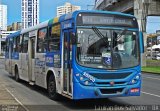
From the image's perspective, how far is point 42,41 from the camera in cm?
1538

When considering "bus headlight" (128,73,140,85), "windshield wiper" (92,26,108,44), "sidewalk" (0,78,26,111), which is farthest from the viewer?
"bus headlight" (128,73,140,85)

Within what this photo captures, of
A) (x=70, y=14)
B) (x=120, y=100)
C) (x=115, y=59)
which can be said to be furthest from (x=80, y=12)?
(x=120, y=100)

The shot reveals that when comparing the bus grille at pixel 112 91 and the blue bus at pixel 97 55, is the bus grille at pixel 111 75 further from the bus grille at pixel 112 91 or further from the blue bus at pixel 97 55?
the bus grille at pixel 112 91

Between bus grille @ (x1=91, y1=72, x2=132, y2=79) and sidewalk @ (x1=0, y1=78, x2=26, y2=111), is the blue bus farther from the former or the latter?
sidewalk @ (x1=0, y1=78, x2=26, y2=111)

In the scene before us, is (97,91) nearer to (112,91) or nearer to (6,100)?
(112,91)

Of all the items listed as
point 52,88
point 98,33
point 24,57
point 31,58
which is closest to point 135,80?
point 98,33

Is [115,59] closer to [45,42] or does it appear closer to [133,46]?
[133,46]

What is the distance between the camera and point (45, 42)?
14.9 meters

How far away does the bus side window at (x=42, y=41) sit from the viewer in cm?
1495

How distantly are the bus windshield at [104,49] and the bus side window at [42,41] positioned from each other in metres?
3.23

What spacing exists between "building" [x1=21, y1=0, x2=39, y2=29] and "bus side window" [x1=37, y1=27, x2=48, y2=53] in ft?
175

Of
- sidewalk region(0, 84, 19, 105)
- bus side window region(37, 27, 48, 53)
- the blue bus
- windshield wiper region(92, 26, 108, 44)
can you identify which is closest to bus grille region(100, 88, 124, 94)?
the blue bus

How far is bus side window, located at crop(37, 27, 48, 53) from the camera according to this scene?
1495 centimetres

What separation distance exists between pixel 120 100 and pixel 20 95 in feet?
12.5
